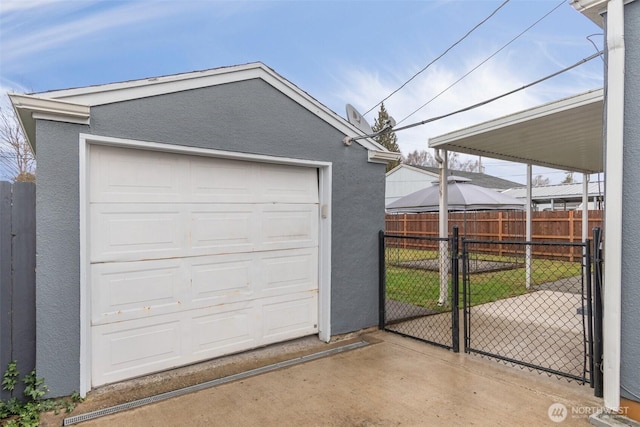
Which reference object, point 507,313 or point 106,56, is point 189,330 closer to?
point 507,313

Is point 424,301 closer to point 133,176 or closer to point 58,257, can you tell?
point 133,176

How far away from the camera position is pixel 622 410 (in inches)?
99.4

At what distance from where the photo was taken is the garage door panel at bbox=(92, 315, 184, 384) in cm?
311

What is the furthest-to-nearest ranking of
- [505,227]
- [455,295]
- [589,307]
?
[505,227]
[455,295]
[589,307]

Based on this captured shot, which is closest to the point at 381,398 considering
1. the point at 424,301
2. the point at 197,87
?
the point at 197,87

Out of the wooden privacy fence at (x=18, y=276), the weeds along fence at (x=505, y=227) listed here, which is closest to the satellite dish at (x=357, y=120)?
the wooden privacy fence at (x=18, y=276)

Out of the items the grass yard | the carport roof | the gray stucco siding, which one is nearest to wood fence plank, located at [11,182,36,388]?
the gray stucco siding

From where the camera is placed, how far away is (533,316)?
540 centimetres

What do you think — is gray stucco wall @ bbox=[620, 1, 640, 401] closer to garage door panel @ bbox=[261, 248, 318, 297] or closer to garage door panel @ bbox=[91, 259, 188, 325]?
garage door panel @ bbox=[261, 248, 318, 297]

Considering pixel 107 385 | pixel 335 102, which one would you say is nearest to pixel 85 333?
pixel 107 385

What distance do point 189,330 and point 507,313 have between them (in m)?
4.71

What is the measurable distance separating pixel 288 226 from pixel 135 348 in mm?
1968

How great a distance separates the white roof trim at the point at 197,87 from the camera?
2.88 metres

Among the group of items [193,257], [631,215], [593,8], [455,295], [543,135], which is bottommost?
[455,295]
